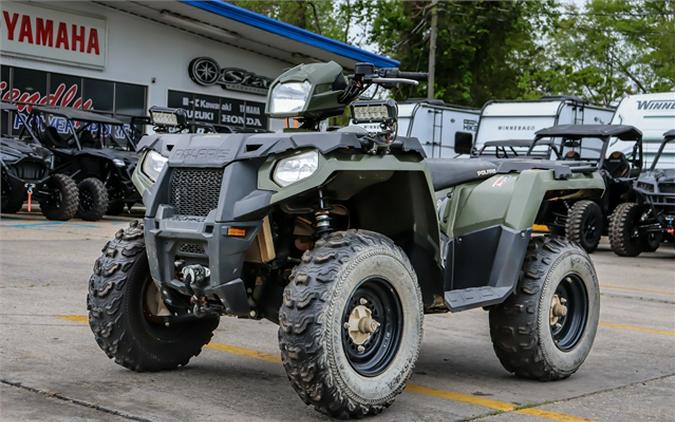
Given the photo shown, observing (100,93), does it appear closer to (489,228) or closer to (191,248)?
(489,228)

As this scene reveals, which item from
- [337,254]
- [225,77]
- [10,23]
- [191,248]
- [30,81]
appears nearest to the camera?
[337,254]

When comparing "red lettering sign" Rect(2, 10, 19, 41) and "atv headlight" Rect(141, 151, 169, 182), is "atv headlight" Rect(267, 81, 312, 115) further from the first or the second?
"red lettering sign" Rect(2, 10, 19, 41)

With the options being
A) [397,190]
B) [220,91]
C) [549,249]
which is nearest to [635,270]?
[549,249]

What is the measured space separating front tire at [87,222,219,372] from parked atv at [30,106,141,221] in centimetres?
1271

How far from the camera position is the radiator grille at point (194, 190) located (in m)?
5.14

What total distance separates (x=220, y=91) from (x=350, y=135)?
25.7 meters

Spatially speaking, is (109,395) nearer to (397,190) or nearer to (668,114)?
(397,190)

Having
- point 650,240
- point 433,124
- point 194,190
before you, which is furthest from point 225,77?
point 194,190

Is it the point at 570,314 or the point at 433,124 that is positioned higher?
the point at 433,124

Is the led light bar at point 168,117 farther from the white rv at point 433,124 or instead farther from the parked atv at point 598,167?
the white rv at point 433,124

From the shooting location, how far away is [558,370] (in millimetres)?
6133

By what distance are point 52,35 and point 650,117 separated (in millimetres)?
14065

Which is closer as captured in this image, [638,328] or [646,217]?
[638,328]

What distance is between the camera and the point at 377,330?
5180mm
